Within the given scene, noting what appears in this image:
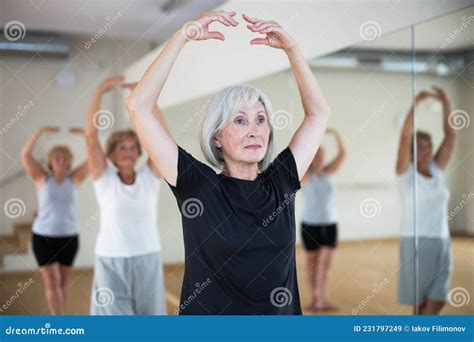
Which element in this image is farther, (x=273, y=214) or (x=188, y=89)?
(x=188, y=89)

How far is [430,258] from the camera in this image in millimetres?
2754

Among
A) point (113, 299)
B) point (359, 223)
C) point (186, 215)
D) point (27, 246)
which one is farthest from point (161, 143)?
point (359, 223)

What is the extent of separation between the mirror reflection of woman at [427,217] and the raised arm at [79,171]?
1.57m

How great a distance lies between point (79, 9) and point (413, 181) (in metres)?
1.80

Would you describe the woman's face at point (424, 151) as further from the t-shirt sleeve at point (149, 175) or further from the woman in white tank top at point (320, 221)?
the t-shirt sleeve at point (149, 175)

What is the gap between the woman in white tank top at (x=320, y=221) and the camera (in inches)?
118

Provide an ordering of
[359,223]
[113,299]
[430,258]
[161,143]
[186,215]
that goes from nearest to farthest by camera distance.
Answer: [161,143], [186,215], [113,299], [430,258], [359,223]

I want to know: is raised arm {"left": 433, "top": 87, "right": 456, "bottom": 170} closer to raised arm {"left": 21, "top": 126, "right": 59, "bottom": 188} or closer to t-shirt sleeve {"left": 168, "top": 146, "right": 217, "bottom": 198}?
t-shirt sleeve {"left": 168, "top": 146, "right": 217, "bottom": 198}

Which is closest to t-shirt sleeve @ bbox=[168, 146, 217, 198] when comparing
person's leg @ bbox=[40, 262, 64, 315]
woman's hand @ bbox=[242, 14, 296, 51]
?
woman's hand @ bbox=[242, 14, 296, 51]

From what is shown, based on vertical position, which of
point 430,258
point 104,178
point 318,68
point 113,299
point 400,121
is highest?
point 318,68

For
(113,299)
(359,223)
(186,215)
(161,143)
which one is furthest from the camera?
(359,223)

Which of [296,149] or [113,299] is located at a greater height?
[296,149]

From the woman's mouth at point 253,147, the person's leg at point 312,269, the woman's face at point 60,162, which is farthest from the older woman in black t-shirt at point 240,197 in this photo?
the woman's face at point 60,162

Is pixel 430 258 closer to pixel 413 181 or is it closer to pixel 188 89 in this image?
pixel 413 181
